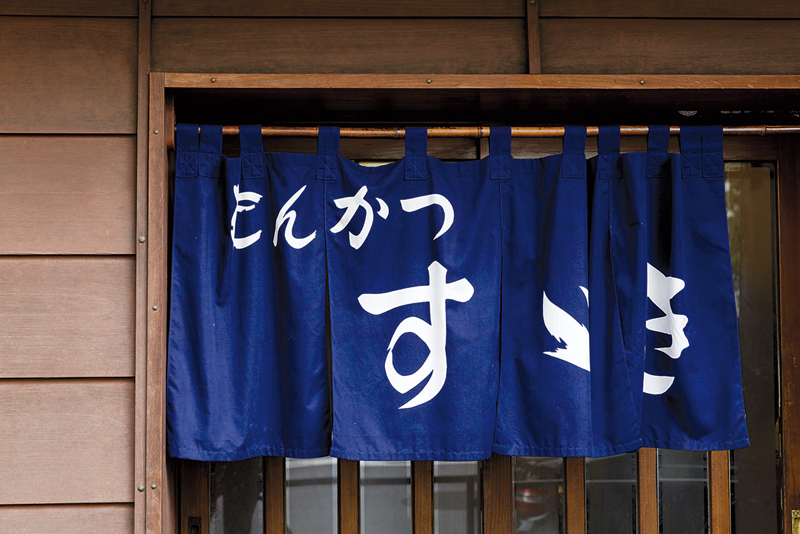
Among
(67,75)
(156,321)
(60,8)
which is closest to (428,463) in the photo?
(156,321)

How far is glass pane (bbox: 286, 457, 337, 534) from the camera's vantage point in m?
2.79

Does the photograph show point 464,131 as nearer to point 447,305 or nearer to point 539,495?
point 447,305

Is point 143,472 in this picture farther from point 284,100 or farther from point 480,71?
point 480,71

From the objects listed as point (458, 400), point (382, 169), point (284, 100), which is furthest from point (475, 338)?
point (284, 100)

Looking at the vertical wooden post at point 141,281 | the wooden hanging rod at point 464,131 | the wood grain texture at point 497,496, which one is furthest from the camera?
the wood grain texture at point 497,496

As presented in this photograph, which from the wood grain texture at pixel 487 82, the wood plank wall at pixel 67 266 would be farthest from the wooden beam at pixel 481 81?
the wood plank wall at pixel 67 266

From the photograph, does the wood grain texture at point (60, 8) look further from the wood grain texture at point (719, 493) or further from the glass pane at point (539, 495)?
the wood grain texture at point (719, 493)

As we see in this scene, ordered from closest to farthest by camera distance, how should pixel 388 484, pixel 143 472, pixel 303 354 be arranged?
pixel 143 472 → pixel 303 354 → pixel 388 484

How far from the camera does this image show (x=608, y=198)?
102 inches

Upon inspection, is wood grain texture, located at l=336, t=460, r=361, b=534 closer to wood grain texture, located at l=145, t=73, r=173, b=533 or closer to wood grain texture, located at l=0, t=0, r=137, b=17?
wood grain texture, located at l=145, t=73, r=173, b=533

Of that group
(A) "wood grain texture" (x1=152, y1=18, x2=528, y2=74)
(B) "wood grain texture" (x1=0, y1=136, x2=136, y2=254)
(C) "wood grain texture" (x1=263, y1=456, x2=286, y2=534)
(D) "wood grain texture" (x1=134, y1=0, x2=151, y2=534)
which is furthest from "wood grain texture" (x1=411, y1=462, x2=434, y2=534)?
(A) "wood grain texture" (x1=152, y1=18, x2=528, y2=74)

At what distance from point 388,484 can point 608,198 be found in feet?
5.87

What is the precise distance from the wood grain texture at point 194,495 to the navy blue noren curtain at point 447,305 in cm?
35

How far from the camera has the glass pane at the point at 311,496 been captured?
279 centimetres
